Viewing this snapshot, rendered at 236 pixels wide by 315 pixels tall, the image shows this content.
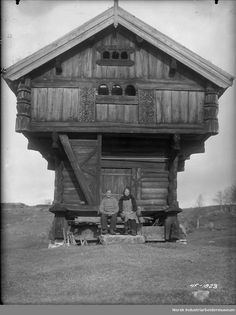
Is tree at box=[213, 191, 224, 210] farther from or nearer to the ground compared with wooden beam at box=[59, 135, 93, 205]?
nearer to the ground

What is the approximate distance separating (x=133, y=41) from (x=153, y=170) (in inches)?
171

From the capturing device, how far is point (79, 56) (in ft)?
50.6

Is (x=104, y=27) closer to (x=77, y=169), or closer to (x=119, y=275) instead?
(x=77, y=169)

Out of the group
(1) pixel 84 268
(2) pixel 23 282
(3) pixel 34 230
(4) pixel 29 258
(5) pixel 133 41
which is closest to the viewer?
(2) pixel 23 282

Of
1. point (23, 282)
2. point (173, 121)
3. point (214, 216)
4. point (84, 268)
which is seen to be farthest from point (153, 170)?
point (214, 216)

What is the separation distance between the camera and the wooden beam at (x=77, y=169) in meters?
14.9

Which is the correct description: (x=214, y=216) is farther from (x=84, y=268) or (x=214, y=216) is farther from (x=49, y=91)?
(x=84, y=268)

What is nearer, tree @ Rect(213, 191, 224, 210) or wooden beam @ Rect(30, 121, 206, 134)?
wooden beam @ Rect(30, 121, 206, 134)

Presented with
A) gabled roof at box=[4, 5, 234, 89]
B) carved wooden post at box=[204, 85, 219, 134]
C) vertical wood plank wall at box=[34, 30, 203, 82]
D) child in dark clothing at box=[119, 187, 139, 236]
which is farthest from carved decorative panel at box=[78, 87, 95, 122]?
carved wooden post at box=[204, 85, 219, 134]

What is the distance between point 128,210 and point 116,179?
6.19 feet

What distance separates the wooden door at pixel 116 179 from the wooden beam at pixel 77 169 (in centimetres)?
166

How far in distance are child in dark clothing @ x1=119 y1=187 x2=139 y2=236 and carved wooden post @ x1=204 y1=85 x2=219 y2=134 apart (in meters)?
3.20

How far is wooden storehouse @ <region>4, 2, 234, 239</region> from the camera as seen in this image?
14.8m

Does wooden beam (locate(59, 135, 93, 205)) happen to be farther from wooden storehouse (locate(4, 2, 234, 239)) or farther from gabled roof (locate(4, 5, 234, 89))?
gabled roof (locate(4, 5, 234, 89))
